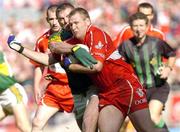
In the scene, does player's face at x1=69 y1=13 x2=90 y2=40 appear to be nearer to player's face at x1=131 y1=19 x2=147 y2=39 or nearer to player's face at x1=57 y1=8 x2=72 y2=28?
player's face at x1=57 y1=8 x2=72 y2=28

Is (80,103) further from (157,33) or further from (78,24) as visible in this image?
(157,33)

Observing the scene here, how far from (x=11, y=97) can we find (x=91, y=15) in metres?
6.37

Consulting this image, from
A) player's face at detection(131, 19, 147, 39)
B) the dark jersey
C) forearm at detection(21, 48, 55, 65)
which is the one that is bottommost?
the dark jersey

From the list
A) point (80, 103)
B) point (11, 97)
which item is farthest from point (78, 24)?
point (11, 97)

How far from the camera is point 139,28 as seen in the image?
10797 mm

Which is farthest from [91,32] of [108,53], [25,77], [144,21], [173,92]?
[25,77]

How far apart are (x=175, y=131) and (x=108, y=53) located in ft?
19.9

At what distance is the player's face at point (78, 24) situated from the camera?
8672 millimetres

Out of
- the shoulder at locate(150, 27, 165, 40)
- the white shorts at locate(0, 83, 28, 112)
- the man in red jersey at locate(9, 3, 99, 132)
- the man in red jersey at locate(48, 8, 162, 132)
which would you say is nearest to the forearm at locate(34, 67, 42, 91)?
the white shorts at locate(0, 83, 28, 112)

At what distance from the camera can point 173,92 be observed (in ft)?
47.8

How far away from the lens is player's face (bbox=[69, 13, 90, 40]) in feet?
28.5

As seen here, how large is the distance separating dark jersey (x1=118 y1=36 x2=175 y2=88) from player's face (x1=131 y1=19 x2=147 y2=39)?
0.60 ft

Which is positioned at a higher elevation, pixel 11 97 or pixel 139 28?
pixel 139 28

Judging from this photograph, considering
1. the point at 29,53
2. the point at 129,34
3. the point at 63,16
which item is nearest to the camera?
the point at 29,53
